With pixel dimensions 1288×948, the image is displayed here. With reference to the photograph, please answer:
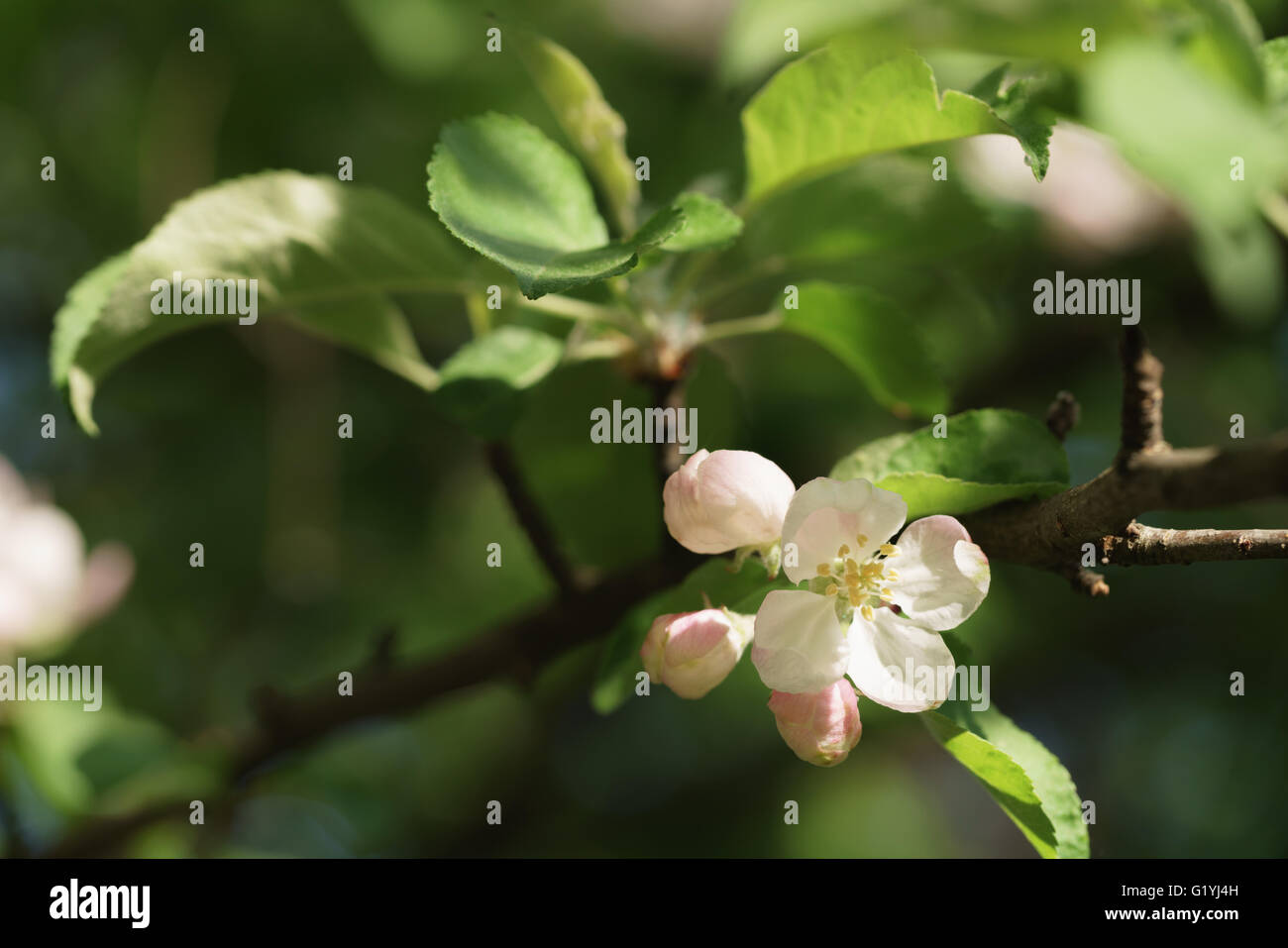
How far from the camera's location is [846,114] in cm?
73

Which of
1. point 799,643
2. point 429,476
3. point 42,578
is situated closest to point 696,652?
point 799,643

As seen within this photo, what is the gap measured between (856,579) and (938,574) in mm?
49

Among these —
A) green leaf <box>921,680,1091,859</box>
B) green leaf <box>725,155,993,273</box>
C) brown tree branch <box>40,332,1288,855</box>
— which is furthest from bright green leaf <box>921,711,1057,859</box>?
green leaf <box>725,155,993,273</box>

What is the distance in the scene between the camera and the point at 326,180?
2.70 ft

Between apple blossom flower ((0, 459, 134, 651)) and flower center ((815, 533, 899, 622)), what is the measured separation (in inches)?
46.5

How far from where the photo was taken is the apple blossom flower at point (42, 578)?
4.59ft

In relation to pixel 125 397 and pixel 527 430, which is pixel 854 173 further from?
pixel 125 397

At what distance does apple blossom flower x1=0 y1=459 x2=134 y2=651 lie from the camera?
1.40 m

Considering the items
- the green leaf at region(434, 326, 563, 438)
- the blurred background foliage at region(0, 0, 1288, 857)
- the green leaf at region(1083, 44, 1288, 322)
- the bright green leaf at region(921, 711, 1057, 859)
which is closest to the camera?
the green leaf at region(1083, 44, 1288, 322)

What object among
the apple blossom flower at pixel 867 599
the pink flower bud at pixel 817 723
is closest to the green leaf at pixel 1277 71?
the apple blossom flower at pixel 867 599

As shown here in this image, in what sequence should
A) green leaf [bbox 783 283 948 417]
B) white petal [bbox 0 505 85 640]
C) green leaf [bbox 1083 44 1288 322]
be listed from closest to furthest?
green leaf [bbox 1083 44 1288 322], green leaf [bbox 783 283 948 417], white petal [bbox 0 505 85 640]

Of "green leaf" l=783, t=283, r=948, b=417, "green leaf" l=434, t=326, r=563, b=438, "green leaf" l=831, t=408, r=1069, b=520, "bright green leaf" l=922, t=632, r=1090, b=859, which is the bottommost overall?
"bright green leaf" l=922, t=632, r=1090, b=859

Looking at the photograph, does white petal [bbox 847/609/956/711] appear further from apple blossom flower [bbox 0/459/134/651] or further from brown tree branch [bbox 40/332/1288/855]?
apple blossom flower [bbox 0/459/134/651]

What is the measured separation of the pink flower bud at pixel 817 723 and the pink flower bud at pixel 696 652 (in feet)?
0.13
